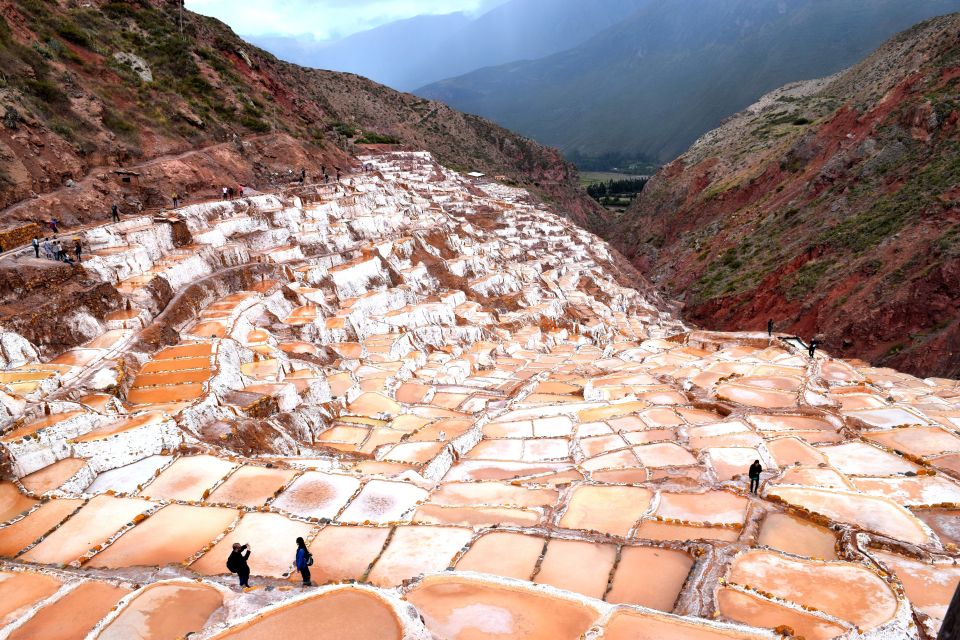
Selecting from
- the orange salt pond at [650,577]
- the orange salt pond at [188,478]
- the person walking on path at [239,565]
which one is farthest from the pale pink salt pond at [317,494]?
the orange salt pond at [650,577]

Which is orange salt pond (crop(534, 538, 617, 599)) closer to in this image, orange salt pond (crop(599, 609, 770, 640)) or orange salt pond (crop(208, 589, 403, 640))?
orange salt pond (crop(599, 609, 770, 640))

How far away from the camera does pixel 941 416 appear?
55.2 ft

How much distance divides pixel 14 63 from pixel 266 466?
2891 cm

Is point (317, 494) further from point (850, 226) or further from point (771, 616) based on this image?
point (850, 226)

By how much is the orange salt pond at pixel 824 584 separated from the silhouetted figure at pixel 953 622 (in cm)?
332

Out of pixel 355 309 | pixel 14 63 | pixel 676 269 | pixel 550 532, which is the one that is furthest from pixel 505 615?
pixel 676 269

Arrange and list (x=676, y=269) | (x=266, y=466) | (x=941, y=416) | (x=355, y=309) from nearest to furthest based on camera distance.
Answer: (x=266, y=466) → (x=941, y=416) → (x=355, y=309) → (x=676, y=269)

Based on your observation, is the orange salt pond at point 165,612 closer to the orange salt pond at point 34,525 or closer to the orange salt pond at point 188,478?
the orange salt pond at point 34,525

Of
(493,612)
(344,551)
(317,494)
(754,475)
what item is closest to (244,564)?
(344,551)

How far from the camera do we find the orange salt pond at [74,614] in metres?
7.38

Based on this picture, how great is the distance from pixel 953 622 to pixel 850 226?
42.3 m

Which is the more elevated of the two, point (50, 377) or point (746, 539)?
point (50, 377)

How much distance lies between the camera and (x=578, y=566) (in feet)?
30.3

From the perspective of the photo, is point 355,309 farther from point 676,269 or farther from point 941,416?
point 676,269
